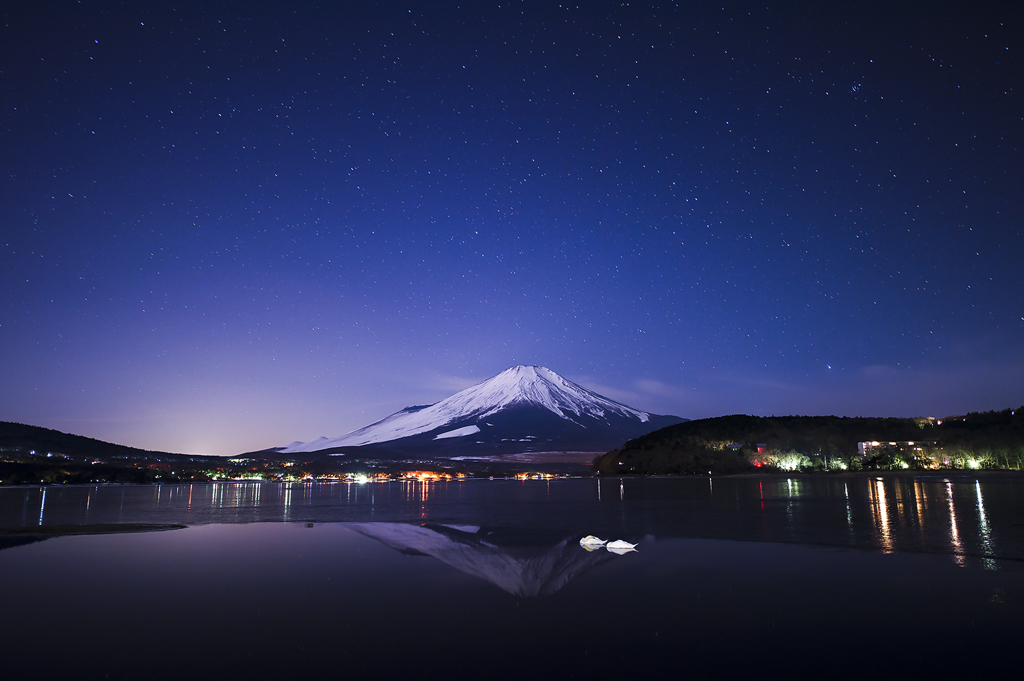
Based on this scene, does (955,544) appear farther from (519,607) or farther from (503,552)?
(519,607)

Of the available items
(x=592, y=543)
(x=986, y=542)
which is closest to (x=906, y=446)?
(x=986, y=542)

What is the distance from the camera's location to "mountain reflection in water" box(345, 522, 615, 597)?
50.8 ft

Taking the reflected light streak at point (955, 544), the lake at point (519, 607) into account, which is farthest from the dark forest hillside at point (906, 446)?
the lake at point (519, 607)

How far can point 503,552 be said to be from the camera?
20484mm

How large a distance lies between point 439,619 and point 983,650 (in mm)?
8480

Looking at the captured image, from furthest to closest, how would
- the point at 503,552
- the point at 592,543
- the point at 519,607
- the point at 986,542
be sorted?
the point at 592,543, the point at 986,542, the point at 503,552, the point at 519,607

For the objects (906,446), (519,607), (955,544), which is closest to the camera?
(519,607)

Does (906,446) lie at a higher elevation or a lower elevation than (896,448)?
higher

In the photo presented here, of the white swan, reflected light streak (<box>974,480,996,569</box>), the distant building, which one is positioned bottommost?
reflected light streak (<box>974,480,996,569</box>)

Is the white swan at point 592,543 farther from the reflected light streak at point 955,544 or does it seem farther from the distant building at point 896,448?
the distant building at point 896,448

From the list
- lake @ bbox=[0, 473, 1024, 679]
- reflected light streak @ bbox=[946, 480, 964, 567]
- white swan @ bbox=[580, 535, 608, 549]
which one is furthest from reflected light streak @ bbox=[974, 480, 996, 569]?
white swan @ bbox=[580, 535, 608, 549]

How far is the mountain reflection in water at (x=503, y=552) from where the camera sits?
610 inches

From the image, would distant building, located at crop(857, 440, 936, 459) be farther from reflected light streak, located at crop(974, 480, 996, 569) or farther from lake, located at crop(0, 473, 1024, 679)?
lake, located at crop(0, 473, 1024, 679)

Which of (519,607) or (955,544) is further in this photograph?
(955,544)
